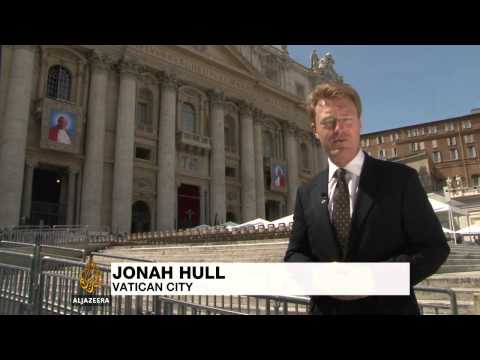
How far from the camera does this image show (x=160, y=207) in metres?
26.5

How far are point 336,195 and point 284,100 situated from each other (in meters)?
36.3

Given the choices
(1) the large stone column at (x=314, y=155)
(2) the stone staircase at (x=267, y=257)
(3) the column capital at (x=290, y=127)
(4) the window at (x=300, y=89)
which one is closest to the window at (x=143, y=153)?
(2) the stone staircase at (x=267, y=257)

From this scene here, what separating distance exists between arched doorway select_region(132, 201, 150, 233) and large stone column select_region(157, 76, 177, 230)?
1599 millimetres

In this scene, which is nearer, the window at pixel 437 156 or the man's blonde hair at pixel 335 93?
the man's blonde hair at pixel 335 93

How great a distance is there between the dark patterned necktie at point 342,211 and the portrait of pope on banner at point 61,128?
901 inches

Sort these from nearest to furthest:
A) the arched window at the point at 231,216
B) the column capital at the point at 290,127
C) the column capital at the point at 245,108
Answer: the arched window at the point at 231,216 → the column capital at the point at 245,108 → the column capital at the point at 290,127

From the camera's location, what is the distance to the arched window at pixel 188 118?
30800mm

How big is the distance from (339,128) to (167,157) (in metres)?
25.5

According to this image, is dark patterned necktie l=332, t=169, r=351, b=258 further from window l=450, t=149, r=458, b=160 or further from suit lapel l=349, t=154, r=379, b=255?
window l=450, t=149, r=458, b=160

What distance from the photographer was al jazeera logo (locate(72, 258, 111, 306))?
459cm

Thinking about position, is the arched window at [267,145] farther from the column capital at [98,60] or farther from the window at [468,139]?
the window at [468,139]

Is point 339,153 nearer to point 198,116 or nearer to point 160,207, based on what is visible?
point 160,207

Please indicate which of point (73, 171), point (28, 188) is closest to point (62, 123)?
point (73, 171)
